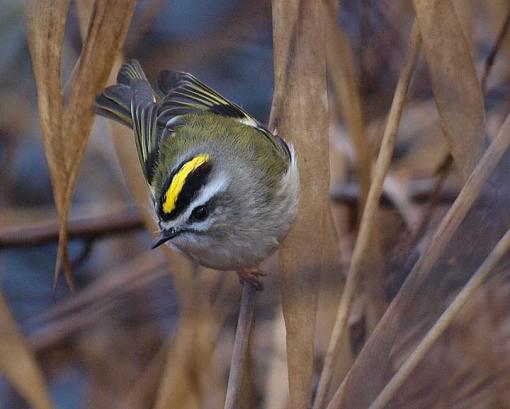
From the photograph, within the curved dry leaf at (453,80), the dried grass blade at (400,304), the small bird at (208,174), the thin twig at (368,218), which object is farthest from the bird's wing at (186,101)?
the dried grass blade at (400,304)

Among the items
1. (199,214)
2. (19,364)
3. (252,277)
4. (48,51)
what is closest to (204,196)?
(199,214)

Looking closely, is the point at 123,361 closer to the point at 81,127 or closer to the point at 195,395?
the point at 195,395

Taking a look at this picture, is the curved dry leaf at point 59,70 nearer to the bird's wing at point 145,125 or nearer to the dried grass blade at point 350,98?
the bird's wing at point 145,125

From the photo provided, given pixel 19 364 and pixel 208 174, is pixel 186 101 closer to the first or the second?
pixel 208 174

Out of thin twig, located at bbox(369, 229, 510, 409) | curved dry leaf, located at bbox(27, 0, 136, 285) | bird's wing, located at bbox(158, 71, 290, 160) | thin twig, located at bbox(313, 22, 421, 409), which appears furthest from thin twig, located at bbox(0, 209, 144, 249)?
thin twig, located at bbox(369, 229, 510, 409)

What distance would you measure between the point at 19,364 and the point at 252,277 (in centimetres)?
79

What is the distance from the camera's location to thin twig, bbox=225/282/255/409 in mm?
2416

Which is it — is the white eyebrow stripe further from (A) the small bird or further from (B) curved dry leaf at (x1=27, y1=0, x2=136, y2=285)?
(B) curved dry leaf at (x1=27, y1=0, x2=136, y2=285)

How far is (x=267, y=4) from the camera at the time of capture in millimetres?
4422

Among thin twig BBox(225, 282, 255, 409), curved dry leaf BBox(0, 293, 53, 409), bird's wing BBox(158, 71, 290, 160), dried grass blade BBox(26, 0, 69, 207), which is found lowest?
curved dry leaf BBox(0, 293, 53, 409)

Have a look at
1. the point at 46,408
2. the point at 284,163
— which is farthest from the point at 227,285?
the point at 46,408

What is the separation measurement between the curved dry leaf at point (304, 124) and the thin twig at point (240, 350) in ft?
0.56

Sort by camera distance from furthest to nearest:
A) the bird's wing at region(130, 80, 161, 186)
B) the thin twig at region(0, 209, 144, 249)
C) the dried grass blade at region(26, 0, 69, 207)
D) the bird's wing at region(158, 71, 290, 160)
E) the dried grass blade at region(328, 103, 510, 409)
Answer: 1. the thin twig at region(0, 209, 144, 249)
2. the bird's wing at region(158, 71, 290, 160)
3. the bird's wing at region(130, 80, 161, 186)
4. the dried grass blade at region(26, 0, 69, 207)
5. the dried grass blade at region(328, 103, 510, 409)

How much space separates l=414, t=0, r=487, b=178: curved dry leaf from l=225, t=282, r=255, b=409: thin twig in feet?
2.52
